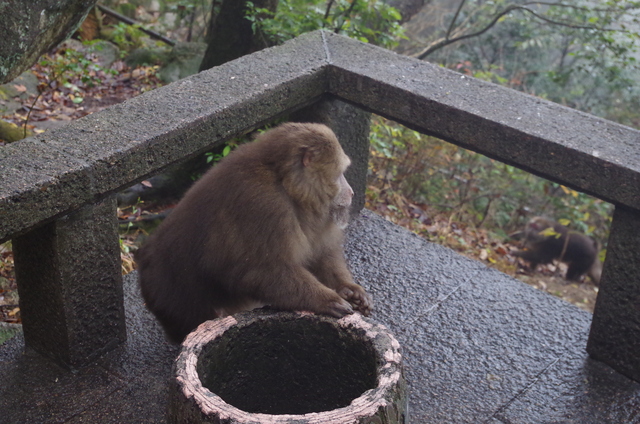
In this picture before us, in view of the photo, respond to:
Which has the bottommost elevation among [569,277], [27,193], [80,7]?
[569,277]

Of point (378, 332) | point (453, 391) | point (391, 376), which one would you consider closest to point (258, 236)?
point (378, 332)

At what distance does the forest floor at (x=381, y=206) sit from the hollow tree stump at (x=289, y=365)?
104 inches

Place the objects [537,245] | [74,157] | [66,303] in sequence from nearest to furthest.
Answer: [74,157]
[66,303]
[537,245]

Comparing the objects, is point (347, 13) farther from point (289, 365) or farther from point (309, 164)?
point (289, 365)

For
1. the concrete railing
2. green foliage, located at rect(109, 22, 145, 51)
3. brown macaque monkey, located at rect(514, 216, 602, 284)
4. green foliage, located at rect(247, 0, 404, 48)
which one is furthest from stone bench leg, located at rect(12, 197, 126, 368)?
green foliage, located at rect(109, 22, 145, 51)

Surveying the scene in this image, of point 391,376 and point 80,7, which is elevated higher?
point 80,7

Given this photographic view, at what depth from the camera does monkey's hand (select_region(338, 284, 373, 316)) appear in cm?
298

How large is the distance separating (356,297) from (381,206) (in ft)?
11.4

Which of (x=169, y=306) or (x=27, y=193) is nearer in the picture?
(x=27, y=193)

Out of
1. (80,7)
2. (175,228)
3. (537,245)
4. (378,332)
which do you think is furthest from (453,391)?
(537,245)

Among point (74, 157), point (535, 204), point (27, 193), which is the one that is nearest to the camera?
point (27, 193)

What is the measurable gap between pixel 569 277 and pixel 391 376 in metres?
6.42

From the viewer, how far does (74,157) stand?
260 cm

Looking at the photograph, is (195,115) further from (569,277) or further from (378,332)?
(569,277)
